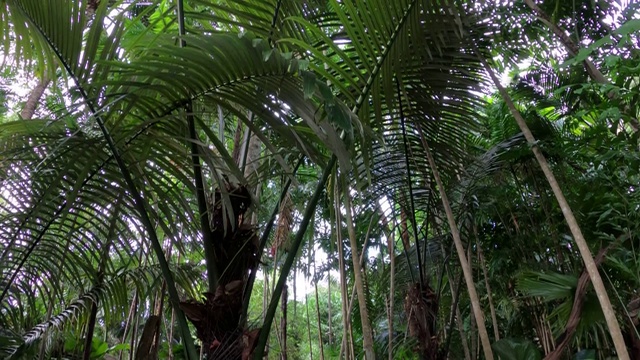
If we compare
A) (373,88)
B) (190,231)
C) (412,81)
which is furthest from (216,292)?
(412,81)

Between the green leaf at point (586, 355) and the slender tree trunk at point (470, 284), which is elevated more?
the slender tree trunk at point (470, 284)

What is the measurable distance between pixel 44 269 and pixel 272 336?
6.11m

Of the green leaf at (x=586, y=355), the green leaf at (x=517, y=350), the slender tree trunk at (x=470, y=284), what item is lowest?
the green leaf at (x=586, y=355)

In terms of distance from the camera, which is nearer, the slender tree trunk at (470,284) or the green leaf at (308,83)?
the green leaf at (308,83)

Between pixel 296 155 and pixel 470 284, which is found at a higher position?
pixel 296 155

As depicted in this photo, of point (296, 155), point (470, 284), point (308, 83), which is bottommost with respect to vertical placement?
point (470, 284)

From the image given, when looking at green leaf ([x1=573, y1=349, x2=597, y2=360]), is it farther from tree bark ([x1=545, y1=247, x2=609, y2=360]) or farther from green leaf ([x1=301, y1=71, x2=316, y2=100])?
green leaf ([x1=301, y1=71, x2=316, y2=100])

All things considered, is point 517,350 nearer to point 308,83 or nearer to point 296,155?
point 296,155

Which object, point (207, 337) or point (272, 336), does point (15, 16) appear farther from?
point (272, 336)

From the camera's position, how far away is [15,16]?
137 cm

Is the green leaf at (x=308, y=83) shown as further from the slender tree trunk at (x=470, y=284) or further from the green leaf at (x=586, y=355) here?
the green leaf at (x=586, y=355)

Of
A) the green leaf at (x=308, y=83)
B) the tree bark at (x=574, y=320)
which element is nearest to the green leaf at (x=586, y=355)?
the tree bark at (x=574, y=320)

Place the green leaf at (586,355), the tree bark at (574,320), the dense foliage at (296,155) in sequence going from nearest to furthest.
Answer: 1. the dense foliage at (296,155)
2. the tree bark at (574,320)
3. the green leaf at (586,355)

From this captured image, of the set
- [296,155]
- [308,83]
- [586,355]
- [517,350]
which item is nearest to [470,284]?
[517,350]
